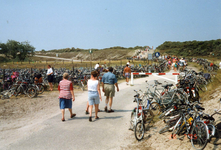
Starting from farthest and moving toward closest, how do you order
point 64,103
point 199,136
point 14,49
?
point 14,49, point 64,103, point 199,136

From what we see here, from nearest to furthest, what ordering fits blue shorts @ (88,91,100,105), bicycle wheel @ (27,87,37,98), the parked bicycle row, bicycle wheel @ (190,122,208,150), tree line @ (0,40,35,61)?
1. bicycle wheel @ (190,122,208,150)
2. the parked bicycle row
3. blue shorts @ (88,91,100,105)
4. bicycle wheel @ (27,87,37,98)
5. tree line @ (0,40,35,61)

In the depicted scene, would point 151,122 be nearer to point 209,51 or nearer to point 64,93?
point 64,93

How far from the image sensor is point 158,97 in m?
7.40

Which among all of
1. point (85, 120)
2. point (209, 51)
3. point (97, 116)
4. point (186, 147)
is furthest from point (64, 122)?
point (209, 51)

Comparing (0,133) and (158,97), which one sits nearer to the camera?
(0,133)

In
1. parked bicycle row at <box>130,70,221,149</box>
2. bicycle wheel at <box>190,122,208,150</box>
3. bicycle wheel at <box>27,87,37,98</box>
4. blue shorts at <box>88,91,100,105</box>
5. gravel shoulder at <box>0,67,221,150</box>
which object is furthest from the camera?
bicycle wheel at <box>27,87,37,98</box>

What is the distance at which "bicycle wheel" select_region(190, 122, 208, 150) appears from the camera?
409cm

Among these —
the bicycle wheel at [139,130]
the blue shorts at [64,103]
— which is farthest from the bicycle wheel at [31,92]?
the bicycle wheel at [139,130]

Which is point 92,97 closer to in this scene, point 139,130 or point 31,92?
point 139,130

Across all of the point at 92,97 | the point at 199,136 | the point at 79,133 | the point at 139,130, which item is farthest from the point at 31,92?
the point at 199,136

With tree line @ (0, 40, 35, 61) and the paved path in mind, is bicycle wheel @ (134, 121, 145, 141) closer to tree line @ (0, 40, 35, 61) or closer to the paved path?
the paved path

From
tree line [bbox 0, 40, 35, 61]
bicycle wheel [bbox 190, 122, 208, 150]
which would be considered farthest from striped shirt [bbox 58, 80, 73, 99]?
tree line [bbox 0, 40, 35, 61]

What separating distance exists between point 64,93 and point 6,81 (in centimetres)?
811

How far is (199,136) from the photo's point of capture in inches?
166
